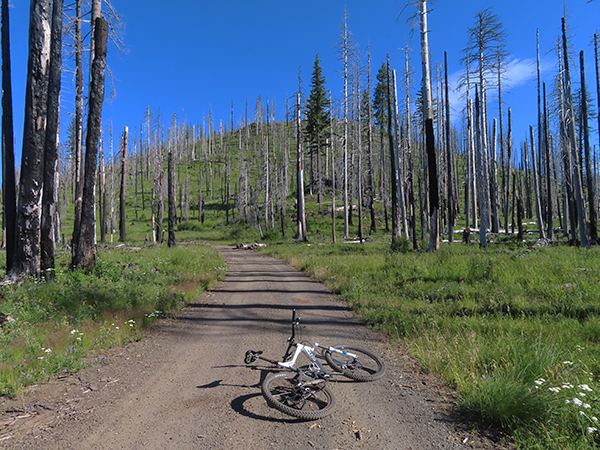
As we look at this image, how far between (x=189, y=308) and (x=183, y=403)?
5657mm

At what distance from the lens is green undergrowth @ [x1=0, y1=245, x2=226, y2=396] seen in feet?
16.2

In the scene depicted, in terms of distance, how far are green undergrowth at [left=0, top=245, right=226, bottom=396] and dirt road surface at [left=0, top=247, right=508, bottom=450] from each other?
1.37 ft

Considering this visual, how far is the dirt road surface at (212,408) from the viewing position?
10.7 feet

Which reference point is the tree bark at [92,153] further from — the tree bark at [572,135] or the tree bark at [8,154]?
the tree bark at [572,135]

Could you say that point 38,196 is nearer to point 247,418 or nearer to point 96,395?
point 96,395

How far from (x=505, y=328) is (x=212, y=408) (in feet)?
19.1

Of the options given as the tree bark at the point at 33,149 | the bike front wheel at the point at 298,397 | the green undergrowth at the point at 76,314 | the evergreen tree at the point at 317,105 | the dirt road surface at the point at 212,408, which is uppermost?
the evergreen tree at the point at 317,105

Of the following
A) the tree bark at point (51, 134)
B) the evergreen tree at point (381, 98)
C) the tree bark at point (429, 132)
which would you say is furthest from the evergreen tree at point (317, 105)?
the tree bark at point (51, 134)

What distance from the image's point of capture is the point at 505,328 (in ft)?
20.8

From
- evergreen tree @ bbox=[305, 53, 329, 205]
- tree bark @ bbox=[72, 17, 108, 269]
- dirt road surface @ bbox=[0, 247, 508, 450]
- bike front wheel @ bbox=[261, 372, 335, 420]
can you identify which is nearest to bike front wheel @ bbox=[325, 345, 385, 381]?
dirt road surface @ bbox=[0, 247, 508, 450]

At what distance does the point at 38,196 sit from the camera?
9.30 m

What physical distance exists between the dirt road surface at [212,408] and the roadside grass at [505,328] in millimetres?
484

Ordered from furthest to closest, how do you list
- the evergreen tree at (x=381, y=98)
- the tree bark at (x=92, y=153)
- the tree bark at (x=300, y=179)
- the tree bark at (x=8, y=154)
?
1. the evergreen tree at (x=381, y=98)
2. the tree bark at (x=300, y=179)
3. the tree bark at (x=92, y=153)
4. the tree bark at (x=8, y=154)

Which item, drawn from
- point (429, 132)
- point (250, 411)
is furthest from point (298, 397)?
point (429, 132)
